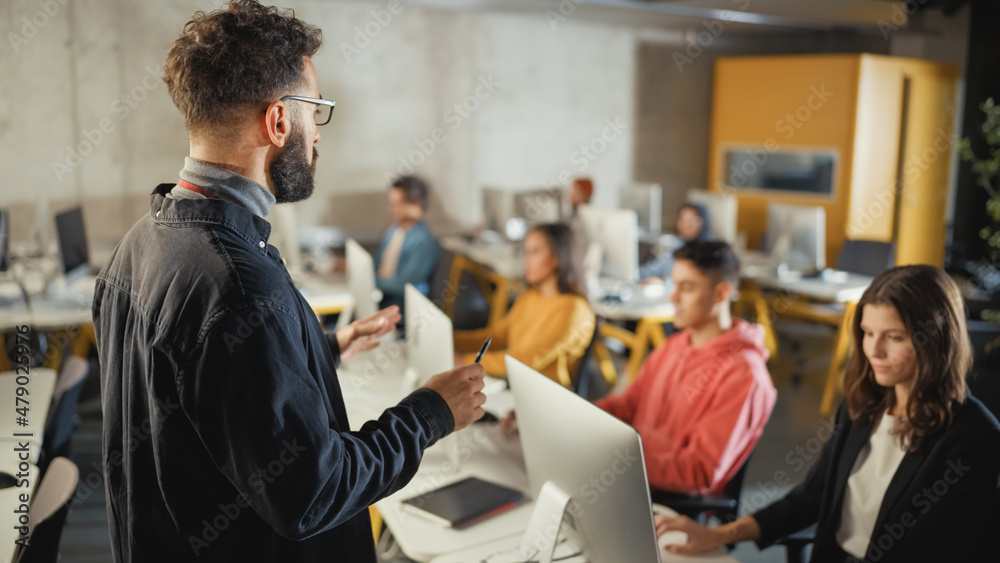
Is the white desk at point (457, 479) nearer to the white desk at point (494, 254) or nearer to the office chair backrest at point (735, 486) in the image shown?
the office chair backrest at point (735, 486)

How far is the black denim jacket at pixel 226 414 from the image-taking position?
1.02m

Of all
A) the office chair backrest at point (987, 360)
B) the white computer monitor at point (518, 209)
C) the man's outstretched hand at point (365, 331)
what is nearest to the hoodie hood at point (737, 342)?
the office chair backrest at point (987, 360)

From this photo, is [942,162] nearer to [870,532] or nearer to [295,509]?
[870,532]

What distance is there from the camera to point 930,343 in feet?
5.24

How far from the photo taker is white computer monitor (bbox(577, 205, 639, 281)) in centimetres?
452

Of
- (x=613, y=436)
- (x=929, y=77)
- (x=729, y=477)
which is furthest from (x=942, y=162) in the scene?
(x=613, y=436)

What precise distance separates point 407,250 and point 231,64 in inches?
141

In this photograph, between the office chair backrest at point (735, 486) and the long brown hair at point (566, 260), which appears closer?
the office chair backrest at point (735, 486)

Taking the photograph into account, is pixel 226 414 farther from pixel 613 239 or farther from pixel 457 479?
pixel 613 239

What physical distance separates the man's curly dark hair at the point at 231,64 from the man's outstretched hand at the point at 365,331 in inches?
29.5

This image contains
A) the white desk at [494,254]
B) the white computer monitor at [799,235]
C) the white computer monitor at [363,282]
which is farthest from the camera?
the white desk at [494,254]

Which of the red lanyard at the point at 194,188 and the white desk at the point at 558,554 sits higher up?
the red lanyard at the point at 194,188

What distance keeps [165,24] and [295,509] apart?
228 inches

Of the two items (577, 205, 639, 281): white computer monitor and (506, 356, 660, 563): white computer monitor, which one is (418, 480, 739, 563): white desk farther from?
(577, 205, 639, 281): white computer monitor
